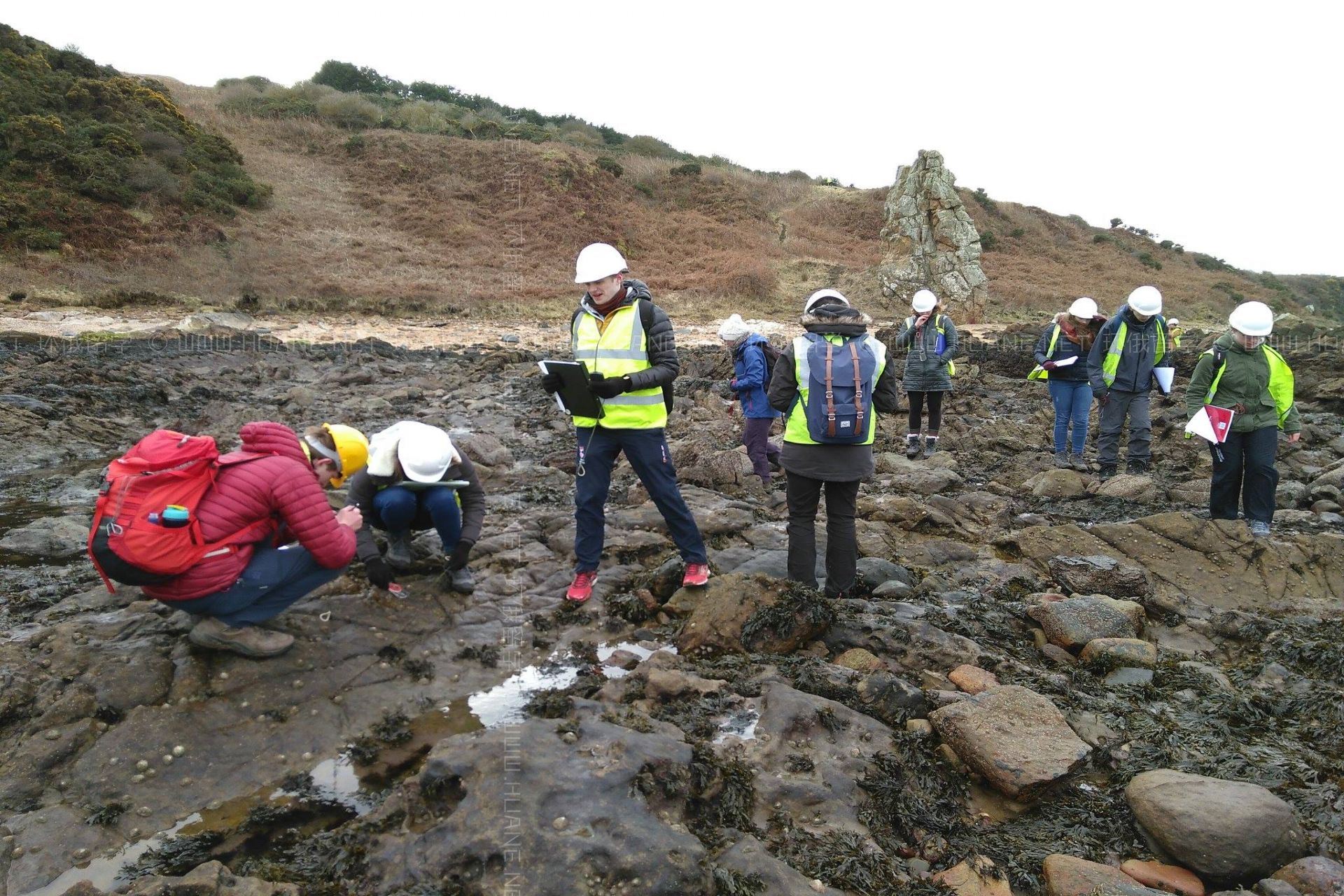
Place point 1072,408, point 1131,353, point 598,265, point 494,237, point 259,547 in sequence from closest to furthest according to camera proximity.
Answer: point 259,547, point 598,265, point 1131,353, point 1072,408, point 494,237

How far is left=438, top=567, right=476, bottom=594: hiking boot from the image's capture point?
15.7 ft

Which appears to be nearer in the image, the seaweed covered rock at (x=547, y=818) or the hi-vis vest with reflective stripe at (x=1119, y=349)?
the seaweed covered rock at (x=547, y=818)

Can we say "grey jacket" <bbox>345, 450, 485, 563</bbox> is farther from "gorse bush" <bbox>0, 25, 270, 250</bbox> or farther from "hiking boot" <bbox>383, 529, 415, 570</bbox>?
"gorse bush" <bbox>0, 25, 270, 250</bbox>

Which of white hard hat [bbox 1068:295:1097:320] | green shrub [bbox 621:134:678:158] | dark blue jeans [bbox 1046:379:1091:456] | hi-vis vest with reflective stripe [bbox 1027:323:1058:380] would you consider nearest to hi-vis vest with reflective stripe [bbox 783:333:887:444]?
hi-vis vest with reflective stripe [bbox 1027:323:1058:380]

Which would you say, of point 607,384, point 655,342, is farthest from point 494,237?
point 607,384

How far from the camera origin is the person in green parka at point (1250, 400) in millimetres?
6043

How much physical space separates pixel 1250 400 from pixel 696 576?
4579 millimetres

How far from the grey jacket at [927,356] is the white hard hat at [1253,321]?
2.79m

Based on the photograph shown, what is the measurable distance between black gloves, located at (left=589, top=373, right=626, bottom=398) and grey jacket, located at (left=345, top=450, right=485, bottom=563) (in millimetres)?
931

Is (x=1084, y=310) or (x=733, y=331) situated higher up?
(x=1084, y=310)

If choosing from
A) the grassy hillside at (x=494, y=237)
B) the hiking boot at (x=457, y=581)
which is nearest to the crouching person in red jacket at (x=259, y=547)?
the hiking boot at (x=457, y=581)

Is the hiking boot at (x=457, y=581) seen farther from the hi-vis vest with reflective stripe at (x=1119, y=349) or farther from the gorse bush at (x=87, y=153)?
the gorse bush at (x=87, y=153)

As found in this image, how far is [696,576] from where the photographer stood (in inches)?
188

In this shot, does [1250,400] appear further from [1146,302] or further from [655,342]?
[655,342]
